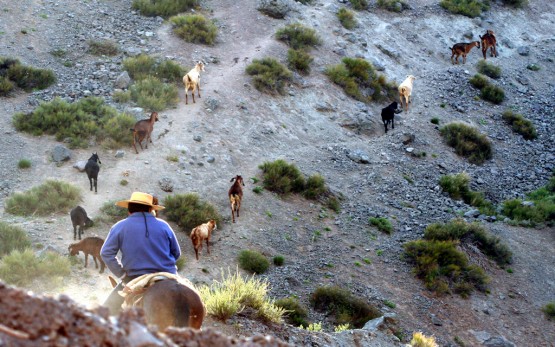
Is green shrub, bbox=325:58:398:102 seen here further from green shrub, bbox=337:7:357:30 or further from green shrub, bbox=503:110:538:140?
green shrub, bbox=503:110:538:140

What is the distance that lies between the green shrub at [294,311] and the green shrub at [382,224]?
500 cm

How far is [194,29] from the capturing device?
80.9 feet

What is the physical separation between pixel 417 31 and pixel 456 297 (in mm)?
17506

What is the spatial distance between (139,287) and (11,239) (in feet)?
21.7

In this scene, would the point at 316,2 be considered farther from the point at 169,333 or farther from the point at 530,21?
the point at 169,333

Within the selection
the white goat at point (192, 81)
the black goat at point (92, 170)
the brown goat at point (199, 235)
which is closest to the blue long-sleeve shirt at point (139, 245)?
the brown goat at point (199, 235)

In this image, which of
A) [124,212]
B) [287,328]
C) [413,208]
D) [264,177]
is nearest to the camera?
[287,328]

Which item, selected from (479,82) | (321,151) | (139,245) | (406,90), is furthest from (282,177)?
(479,82)

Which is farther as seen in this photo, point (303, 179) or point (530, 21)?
point (530, 21)

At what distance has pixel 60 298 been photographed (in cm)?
312

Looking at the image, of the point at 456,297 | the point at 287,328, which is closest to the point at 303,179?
the point at 456,297

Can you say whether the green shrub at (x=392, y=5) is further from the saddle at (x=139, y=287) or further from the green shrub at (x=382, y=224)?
the saddle at (x=139, y=287)

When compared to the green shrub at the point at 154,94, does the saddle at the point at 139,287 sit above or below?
above

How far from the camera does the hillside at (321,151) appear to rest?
1486 centimetres
